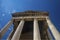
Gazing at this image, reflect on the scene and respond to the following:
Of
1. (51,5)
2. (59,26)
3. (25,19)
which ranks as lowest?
(25,19)

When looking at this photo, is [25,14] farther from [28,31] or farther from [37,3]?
[37,3]

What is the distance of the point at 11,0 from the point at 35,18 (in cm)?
274

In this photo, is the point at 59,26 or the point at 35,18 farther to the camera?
the point at 59,26

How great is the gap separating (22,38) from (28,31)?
0.83 ft

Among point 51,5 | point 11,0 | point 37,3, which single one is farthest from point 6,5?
point 51,5

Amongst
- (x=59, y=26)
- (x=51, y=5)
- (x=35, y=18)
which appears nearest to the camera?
(x=35, y=18)

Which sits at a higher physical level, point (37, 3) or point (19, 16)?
point (37, 3)

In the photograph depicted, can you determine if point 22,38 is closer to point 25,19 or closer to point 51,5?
point 25,19

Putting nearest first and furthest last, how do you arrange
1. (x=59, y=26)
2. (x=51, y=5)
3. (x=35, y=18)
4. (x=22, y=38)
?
(x=22, y=38), (x=35, y=18), (x=59, y=26), (x=51, y=5)

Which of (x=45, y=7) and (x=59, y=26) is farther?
(x=45, y=7)

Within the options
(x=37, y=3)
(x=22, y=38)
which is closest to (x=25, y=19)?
(x=22, y=38)

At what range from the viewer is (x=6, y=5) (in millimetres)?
4996

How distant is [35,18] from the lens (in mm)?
2395

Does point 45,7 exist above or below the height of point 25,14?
above
